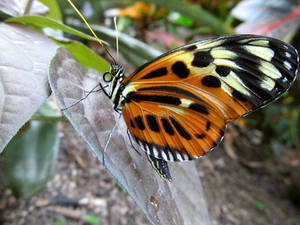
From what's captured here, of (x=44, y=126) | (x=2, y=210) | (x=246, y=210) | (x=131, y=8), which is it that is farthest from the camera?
(x=131, y=8)

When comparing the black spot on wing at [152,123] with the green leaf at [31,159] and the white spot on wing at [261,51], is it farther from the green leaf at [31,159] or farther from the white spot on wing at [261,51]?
the green leaf at [31,159]

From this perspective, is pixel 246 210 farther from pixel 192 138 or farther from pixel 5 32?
pixel 5 32

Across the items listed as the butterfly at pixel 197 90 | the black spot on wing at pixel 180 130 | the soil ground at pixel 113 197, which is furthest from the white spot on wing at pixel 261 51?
the soil ground at pixel 113 197

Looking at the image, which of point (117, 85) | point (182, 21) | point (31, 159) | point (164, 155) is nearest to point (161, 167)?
point (164, 155)

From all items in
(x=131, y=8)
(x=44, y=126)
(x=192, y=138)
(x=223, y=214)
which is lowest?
(x=223, y=214)

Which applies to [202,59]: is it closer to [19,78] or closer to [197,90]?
[197,90]

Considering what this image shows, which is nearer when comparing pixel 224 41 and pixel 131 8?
pixel 224 41

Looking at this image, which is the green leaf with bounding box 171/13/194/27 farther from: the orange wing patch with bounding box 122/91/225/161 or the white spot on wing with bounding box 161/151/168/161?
the white spot on wing with bounding box 161/151/168/161

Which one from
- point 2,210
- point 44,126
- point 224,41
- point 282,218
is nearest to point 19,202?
point 2,210
